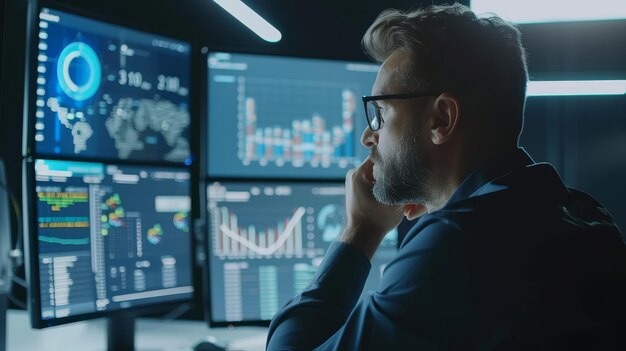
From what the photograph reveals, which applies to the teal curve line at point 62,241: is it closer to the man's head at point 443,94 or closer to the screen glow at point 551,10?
the man's head at point 443,94

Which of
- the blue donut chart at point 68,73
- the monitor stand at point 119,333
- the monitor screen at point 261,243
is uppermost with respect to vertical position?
the blue donut chart at point 68,73

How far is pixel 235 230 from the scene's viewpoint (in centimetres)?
142

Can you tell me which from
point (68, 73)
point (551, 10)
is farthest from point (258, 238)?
point (551, 10)

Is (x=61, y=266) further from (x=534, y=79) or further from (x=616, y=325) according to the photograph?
(x=534, y=79)

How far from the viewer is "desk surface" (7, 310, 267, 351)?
140 cm

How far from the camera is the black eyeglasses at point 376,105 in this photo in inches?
40.6

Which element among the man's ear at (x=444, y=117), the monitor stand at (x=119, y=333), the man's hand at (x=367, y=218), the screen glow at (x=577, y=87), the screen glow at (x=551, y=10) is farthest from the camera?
the screen glow at (x=551, y=10)

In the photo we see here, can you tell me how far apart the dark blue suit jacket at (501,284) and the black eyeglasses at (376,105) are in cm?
25

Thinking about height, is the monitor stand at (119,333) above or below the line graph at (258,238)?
below

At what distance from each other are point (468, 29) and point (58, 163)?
0.86m

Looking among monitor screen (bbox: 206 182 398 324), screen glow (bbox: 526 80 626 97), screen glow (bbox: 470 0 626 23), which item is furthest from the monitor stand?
screen glow (bbox: 470 0 626 23)

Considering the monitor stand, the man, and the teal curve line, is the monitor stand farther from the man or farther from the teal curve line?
the man

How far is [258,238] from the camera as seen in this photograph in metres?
1.42

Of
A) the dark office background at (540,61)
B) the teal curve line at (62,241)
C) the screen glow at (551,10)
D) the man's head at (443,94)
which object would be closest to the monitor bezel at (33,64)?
the teal curve line at (62,241)
